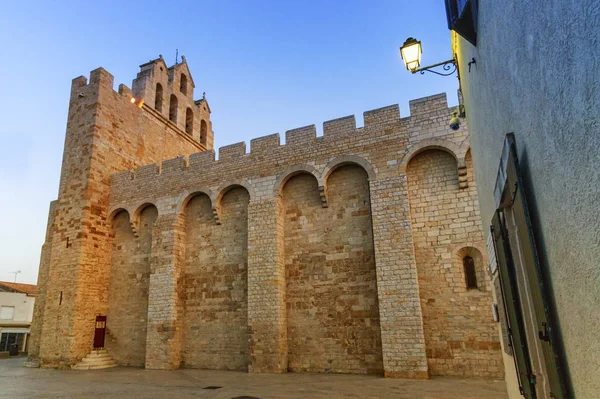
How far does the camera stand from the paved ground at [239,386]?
318 inches

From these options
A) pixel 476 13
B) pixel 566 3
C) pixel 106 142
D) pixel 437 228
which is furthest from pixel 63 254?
pixel 566 3

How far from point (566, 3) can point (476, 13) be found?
8.29 feet

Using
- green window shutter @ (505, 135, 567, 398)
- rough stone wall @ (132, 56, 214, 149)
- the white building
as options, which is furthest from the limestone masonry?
the white building

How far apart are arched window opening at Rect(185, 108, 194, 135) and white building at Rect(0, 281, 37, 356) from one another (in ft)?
59.4

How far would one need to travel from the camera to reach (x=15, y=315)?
3017 centimetres

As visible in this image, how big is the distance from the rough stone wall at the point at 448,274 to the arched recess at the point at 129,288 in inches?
386

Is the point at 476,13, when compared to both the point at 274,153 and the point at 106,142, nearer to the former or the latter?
the point at 274,153

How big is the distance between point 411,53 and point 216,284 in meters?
10.0

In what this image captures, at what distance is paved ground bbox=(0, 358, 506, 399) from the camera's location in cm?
807

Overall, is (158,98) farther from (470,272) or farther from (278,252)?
(470,272)

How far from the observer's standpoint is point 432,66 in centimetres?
621

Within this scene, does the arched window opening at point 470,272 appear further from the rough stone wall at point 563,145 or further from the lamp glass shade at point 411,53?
the rough stone wall at point 563,145

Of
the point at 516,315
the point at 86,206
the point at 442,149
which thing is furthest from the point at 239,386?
the point at 86,206

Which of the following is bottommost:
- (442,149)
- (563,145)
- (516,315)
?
(516,315)
